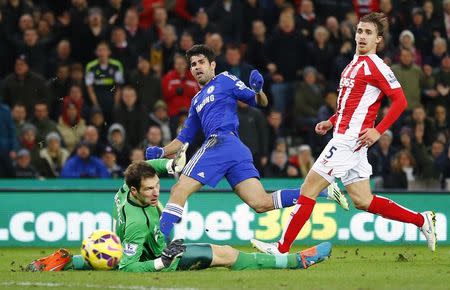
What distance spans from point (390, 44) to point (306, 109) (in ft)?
6.78

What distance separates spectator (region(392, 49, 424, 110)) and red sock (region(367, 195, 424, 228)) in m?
7.22

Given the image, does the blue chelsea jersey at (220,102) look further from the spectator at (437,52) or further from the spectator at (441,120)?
the spectator at (437,52)

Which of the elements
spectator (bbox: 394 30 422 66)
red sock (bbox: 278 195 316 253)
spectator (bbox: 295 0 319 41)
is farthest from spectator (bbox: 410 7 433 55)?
red sock (bbox: 278 195 316 253)

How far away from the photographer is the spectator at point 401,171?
56.5 ft

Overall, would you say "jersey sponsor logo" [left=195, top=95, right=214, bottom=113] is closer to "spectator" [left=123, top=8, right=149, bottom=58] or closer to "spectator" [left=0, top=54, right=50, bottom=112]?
"spectator" [left=0, top=54, right=50, bottom=112]

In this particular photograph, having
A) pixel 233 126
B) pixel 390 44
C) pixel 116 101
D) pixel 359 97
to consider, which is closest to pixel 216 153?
pixel 233 126

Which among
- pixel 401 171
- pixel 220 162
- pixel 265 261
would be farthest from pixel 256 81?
pixel 401 171

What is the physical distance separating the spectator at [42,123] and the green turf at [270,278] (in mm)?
5708

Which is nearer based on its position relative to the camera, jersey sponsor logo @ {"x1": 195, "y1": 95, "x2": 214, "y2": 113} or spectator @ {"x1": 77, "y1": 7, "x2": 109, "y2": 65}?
jersey sponsor logo @ {"x1": 195, "y1": 95, "x2": 214, "y2": 113}

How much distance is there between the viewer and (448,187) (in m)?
17.7

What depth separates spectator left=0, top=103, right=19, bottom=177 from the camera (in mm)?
17125

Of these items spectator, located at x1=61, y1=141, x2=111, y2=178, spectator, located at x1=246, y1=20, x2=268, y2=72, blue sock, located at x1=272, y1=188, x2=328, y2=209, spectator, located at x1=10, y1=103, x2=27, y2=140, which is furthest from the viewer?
spectator, located at x1=246, y1=20, x2=268, y2=72

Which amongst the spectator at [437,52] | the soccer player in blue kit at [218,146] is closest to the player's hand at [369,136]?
the soccer player in blue kit at [218,146]

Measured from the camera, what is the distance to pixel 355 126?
11141mm
